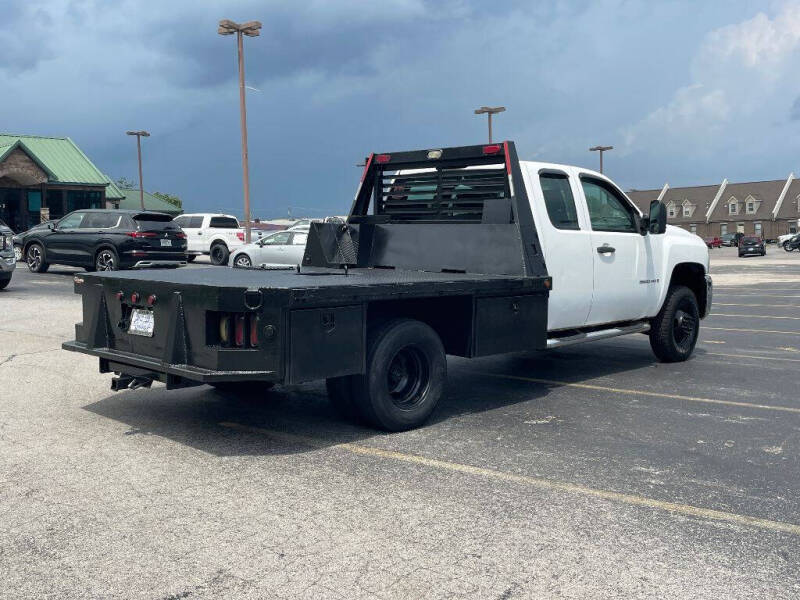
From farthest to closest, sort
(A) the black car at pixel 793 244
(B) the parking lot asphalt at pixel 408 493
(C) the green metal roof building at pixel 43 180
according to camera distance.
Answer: (A) the black car at pixel 793 244, (C) the green metal roof building at pixel 43 180, (B) the parking lot asphalt at pixel 408 493

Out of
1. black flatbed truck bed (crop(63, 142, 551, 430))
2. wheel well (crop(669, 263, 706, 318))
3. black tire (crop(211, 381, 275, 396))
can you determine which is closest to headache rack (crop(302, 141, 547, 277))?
black flatbed truck bed (crop(63, 142, 551, 430))

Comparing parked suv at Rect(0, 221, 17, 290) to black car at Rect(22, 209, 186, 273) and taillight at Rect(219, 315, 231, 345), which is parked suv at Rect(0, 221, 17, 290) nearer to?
black car at Rect(22, 209, 186, 273)

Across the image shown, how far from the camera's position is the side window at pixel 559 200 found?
7633 millimetres

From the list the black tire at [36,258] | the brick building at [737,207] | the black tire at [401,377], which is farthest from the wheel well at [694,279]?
the brick building at [737,207]

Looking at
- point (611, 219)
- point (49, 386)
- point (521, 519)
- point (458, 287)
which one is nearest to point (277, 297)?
point (458, 287)

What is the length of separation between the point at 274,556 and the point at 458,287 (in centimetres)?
290

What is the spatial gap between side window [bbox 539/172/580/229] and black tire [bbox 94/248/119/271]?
1552 cm

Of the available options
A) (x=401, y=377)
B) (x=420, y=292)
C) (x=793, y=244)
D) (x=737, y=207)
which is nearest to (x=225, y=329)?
(x=420, y=292)

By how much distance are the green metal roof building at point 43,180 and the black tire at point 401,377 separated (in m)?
37.6

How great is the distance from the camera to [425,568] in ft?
12.0

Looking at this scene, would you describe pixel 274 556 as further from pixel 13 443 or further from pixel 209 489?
pixel 13 443

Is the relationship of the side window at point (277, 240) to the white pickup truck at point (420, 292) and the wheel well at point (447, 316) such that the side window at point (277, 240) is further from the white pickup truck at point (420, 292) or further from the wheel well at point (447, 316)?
the wheel well at point (447, 316)

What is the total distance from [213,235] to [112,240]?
9.41 meters

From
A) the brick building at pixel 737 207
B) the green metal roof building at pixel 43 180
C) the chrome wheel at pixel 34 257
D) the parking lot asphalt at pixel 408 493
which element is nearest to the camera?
the parking lot asphalt at pixel 408 493
